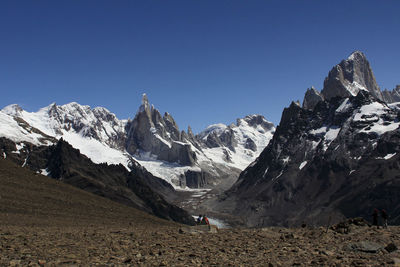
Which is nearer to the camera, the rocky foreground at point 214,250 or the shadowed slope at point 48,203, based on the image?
the rocky foreground at point 214,250

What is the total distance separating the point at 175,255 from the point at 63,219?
55.3 m

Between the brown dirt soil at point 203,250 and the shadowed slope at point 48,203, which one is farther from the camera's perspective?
the shadowed slope at point 48,203

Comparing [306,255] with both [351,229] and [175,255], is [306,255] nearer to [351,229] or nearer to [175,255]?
[175,255]

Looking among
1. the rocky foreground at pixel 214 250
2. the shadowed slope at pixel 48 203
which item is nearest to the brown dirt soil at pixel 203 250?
the rocky foreground at pixel 214 250

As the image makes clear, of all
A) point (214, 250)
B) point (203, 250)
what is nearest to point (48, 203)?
point (203, 250)

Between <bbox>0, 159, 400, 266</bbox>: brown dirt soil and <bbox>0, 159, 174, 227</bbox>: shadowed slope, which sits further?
<bbox>0, 159, 174, 227</bbox>: shadowed slope

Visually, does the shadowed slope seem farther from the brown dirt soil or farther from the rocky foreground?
the rocky foreground

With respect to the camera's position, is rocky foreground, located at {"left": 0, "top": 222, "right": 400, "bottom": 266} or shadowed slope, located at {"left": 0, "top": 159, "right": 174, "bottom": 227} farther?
shadowed slope, located at {"left": 0, "top": 159, "right": 174, "bottom": 227}

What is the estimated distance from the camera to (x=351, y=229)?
33.5m

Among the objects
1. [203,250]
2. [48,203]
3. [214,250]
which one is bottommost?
[203,250]

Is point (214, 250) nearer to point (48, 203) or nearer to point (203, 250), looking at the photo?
point (203, 250)

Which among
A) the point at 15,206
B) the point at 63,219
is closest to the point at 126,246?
the point at 63,219

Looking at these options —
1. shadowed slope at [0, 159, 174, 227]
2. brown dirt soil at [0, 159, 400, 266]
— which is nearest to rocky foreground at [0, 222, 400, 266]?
brown dirt soil at [0, 159, 400, 266]

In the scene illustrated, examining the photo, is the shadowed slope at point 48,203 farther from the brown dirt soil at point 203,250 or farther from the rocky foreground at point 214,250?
the rocky foreground at point 214,250
